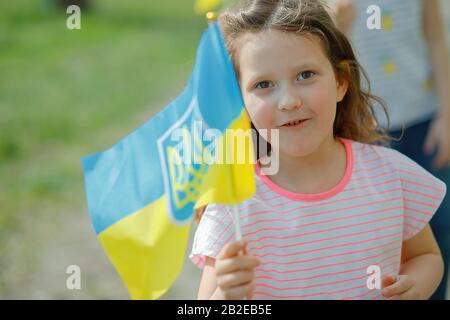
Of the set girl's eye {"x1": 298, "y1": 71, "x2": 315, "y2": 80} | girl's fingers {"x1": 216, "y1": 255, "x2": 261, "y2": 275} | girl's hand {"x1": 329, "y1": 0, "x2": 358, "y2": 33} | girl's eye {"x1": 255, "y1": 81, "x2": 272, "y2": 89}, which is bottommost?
girl's fingers {"x1": 216, "y1": 255, "x2": 261, "y2": 275}

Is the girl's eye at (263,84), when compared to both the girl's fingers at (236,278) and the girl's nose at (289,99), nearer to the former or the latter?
the girl's nose at (289,99)

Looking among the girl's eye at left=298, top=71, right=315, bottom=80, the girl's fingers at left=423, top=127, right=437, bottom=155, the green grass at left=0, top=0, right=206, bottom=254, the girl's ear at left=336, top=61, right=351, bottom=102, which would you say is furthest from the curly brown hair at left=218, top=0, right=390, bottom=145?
the green grass at left=0, top=0, right=206, bottom=254

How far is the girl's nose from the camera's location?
206cm

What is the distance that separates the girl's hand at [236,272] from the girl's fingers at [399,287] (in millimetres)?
393

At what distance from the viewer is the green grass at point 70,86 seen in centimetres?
609

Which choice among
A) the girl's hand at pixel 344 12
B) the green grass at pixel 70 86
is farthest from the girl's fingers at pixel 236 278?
the green grass at pixel 70 86

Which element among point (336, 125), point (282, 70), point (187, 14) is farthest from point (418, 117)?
point (187, 14)

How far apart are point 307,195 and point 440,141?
1.26 m

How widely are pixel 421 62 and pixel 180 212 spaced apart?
162 centimetres

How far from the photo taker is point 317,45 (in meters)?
2.19

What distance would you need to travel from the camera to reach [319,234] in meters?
2.14

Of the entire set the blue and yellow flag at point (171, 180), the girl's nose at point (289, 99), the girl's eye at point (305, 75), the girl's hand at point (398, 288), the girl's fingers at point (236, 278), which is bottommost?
the girl's hand at point (398, 288)

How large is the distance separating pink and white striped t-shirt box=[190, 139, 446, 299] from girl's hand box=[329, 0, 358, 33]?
74cm

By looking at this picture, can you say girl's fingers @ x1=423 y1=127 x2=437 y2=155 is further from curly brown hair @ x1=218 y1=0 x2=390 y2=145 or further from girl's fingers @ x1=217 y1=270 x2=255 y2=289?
girl's fingers @ x1=217 y1=270 x2=255 y2=289
